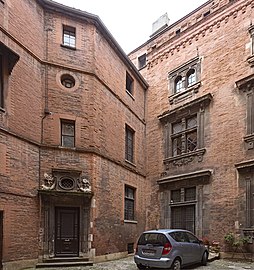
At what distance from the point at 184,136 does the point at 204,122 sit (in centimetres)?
145

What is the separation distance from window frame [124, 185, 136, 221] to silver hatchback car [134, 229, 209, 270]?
5098 millimetres

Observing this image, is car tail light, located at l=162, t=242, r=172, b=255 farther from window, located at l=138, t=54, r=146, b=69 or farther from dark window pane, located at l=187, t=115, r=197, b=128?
window, located at l=138, t=54, r=146, b=69

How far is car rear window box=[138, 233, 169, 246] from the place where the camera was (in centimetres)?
1140

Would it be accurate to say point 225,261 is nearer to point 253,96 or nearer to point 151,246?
point 151,246

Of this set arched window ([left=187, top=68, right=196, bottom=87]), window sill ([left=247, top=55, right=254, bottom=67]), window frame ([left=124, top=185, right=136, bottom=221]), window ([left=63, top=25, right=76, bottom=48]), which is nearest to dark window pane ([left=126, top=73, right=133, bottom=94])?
arched window ([left=187, top=68, right=196, bottom=87])

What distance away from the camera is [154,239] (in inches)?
457

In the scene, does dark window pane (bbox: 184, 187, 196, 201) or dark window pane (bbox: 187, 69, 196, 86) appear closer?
dark window pane (bbox: 184, 187, 196, 201)

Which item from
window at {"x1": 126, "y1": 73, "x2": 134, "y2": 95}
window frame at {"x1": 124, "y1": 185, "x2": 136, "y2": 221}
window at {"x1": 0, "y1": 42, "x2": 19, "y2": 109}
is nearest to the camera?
window at {"x1": 0, "y1": 42, "x2": 19, "y2": 109}

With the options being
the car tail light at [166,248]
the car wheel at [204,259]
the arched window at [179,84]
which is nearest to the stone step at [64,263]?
the car tail light at [166,248]

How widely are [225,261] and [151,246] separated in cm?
431

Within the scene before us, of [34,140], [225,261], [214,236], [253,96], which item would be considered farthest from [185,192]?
[34,140]

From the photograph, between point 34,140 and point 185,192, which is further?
point 185,192

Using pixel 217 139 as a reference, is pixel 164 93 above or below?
above

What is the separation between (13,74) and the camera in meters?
12.3
